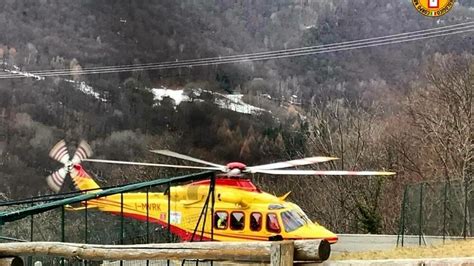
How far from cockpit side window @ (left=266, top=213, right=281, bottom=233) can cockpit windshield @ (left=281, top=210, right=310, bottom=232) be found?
0.30 feet

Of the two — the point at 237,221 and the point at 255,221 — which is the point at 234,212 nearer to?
the point at 237,221

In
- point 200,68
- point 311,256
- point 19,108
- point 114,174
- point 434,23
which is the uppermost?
point 434,23

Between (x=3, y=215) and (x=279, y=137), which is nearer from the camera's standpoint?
(x=3, y=215)

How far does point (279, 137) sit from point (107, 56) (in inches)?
201

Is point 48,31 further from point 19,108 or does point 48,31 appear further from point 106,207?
point 106,207

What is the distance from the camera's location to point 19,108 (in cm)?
1658

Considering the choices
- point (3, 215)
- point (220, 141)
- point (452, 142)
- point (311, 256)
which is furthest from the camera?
point (220, 141)

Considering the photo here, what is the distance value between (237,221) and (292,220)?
0.71 meters

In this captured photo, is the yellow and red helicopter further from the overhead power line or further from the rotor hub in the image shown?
the overhead power line

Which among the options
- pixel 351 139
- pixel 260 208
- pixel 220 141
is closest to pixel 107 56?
pixel 220 141

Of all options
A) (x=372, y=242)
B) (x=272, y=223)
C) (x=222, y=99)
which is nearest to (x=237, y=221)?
(x=272, y=223)

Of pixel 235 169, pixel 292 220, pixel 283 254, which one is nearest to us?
pixel 283 254

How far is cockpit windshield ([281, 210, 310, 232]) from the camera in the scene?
8867 mm

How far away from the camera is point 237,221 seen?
9.00 m
